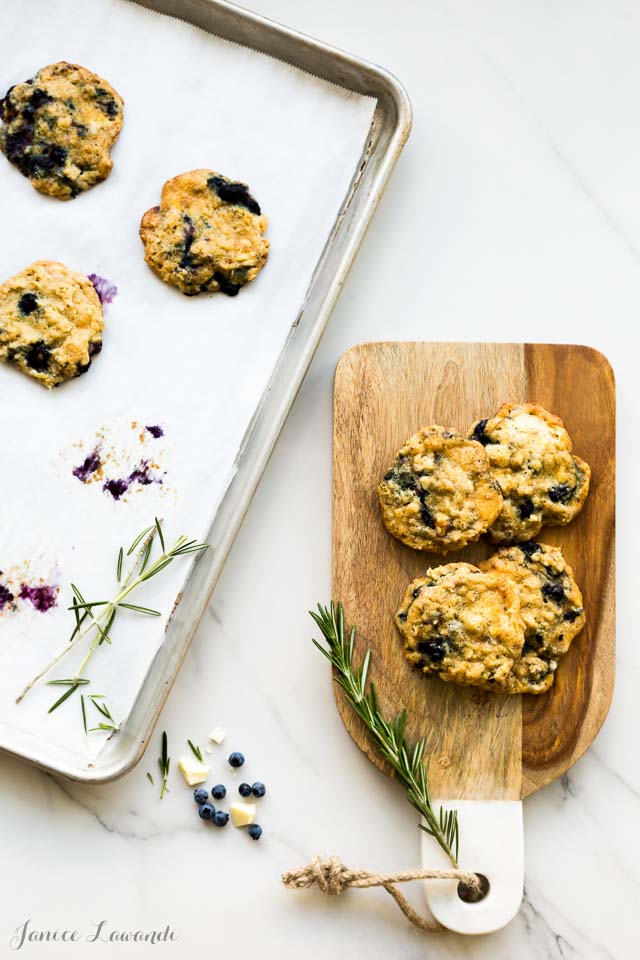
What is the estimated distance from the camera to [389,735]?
1833mm

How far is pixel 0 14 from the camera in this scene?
194cm

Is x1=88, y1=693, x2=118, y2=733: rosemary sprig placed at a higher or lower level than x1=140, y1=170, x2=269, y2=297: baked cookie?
lower

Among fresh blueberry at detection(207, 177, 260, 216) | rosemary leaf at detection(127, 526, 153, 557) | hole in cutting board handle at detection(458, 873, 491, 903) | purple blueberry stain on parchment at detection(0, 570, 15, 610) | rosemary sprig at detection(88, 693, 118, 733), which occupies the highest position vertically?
fresh blueberry at detection(207, 177, 260, 216)

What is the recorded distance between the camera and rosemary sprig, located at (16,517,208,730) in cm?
186

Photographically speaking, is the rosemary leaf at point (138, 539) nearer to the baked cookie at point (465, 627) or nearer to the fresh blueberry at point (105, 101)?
the baked cookie at point (465, 627)

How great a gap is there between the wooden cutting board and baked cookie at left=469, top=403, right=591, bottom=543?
52mm

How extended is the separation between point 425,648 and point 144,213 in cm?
102

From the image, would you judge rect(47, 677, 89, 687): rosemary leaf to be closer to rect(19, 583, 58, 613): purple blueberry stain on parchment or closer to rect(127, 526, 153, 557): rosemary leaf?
rect(19, 583, 58, 613): purple blueberry stain on parchment

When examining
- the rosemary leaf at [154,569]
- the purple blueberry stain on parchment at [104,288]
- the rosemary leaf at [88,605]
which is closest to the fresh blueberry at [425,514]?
the rosemary leaf at [154,569]

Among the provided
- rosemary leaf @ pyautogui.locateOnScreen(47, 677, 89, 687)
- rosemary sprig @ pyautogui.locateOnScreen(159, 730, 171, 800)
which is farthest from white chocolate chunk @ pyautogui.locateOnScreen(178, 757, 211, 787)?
rosemary leaf @ pyautogui.locateOnScreen(47, 677, 89, 687)

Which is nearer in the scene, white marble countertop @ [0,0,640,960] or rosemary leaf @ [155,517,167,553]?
rosemary leaf @ [155,517,167,553]

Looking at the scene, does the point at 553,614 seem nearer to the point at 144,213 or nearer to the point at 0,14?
the point at 144,213

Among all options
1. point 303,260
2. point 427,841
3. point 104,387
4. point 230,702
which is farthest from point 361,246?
point 427,841
